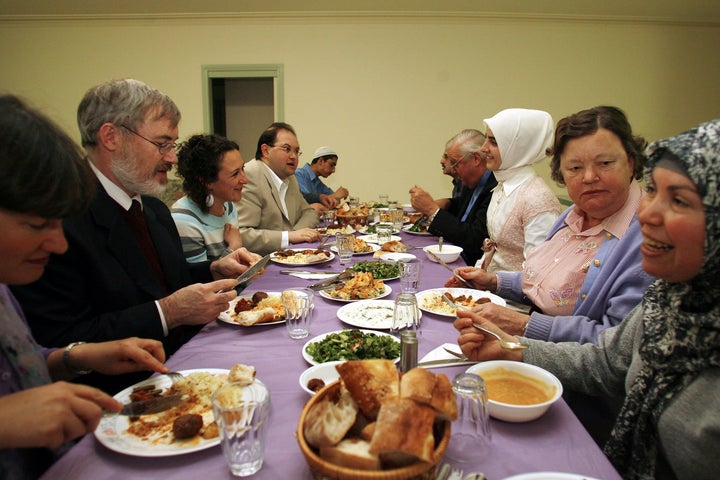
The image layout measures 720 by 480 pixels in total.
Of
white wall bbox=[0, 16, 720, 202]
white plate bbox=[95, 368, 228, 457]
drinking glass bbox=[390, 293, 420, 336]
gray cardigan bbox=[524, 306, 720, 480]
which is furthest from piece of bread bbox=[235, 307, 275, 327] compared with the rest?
white wall bbox=[0, 16, 720, 202]

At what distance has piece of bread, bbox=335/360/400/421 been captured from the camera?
875 millimetres

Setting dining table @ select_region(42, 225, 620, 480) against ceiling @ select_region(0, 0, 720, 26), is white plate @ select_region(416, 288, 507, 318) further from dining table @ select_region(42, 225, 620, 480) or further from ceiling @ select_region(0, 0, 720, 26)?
ceiling @ select_region(0, 0, 720, 26)

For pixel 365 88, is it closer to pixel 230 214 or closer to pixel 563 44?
pixel 563 44

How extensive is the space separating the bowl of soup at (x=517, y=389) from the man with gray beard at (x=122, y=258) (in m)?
1.06

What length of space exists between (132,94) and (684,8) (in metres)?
7.90

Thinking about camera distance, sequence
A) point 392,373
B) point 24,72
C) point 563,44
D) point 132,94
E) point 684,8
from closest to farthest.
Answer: point 392,373 → point 132,94 → point 684,8 → point 563,44 → point 24,72

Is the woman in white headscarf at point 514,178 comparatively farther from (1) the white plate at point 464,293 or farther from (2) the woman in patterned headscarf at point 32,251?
(2) the woman in patterned headscarf at point 32,251

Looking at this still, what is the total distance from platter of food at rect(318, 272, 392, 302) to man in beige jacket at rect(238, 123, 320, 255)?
150cm

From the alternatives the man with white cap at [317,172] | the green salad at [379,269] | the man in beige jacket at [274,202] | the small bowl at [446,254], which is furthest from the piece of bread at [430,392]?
the man with white cap at [317,172]

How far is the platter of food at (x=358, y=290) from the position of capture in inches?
84.6

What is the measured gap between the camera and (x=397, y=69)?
715cm

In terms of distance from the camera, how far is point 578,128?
1.94 metres

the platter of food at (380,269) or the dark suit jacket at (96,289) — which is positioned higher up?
the dark suit jacket at (96,289)

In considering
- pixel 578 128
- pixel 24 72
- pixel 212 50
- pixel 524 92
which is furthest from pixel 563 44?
pixel 24 72
